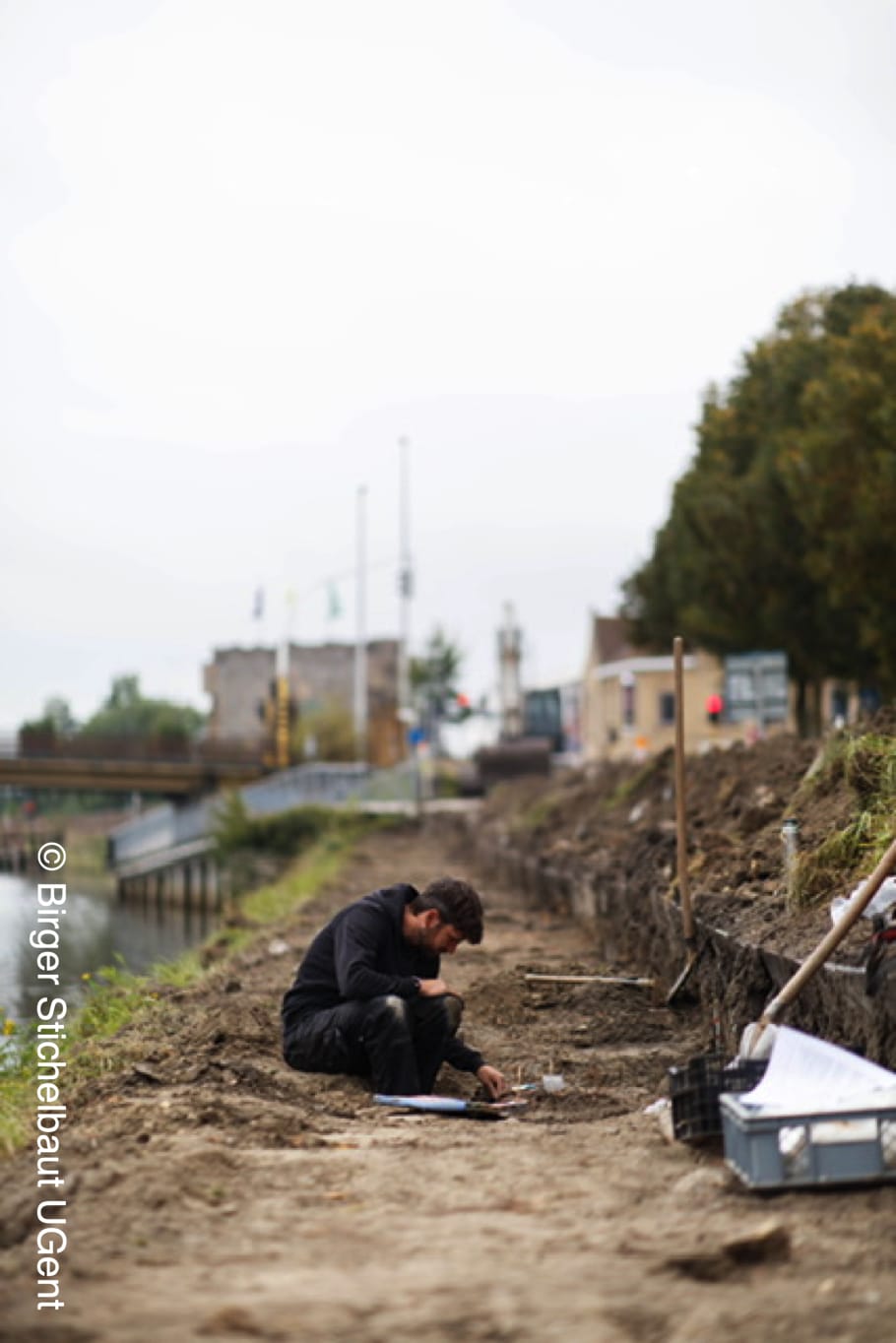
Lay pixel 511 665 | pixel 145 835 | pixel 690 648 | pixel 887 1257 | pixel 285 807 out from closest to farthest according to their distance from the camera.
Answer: pixel 887 1257 < pixel 690 648 < pixel 285 807 < pixel 145 835 < pixel 511 665

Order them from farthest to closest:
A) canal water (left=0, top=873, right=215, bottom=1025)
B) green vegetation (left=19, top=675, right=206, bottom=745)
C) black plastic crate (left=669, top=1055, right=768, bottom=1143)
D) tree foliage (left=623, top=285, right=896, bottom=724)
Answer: green vegetation (left=19, top=675, right=206, bottom=745)
tree foliage (left=623, top=285, right=896, bottom=724)
canal water (left=0, top=873, right=215, bottom=1025)
black plastic crate (left=669, top=1055, right=768, bottom=1143)

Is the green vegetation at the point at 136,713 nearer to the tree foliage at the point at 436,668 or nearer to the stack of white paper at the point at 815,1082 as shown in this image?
the tree foliage at the point at 436,668

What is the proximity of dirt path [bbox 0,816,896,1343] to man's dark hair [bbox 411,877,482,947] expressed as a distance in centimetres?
85

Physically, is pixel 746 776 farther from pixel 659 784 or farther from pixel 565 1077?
pixel 565 1077

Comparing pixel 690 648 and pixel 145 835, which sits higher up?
pixel 690 648

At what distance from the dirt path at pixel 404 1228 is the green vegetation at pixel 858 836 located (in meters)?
1.62

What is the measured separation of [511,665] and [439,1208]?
64182 mm

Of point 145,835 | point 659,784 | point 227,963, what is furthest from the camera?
point 145,835

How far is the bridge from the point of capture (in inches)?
2403

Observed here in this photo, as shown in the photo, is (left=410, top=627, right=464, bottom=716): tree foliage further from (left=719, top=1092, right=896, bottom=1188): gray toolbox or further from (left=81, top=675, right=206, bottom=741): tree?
(left=719, top=1092, right=896, bottom=1188): gray toolbox

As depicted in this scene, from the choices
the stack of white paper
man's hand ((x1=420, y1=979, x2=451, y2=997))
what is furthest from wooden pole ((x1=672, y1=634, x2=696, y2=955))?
the stack of white paper

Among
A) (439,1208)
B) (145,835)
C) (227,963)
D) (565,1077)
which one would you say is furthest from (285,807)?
(439,1208)

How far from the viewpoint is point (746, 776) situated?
53.4 feet

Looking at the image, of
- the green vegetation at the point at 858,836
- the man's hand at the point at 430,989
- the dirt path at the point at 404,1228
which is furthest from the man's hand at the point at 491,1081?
the green vegetation at the point at 858,836
